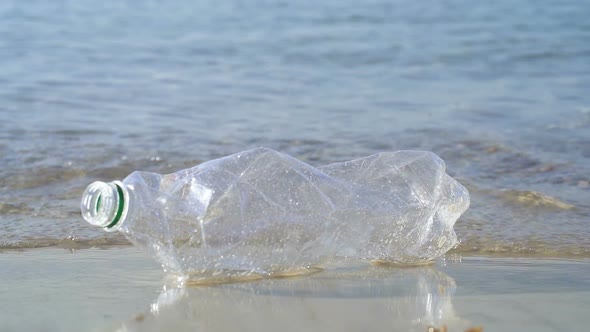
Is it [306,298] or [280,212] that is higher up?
[280,212]

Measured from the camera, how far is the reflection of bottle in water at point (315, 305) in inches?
79.2

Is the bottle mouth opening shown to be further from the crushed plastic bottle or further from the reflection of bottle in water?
the reflection of bottle in water

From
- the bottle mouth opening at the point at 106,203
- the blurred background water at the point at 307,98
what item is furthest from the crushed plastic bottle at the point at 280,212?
the blurred background water at the point at 307,98

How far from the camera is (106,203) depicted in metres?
2.06

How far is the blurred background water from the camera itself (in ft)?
12.1

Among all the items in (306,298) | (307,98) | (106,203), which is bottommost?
(307,98)

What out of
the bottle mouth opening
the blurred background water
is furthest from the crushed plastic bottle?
the blurred background water

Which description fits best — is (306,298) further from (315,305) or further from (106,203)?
(106,203)

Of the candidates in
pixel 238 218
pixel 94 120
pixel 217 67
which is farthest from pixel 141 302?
pixel 217 67

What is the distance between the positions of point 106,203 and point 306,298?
1.83 ft

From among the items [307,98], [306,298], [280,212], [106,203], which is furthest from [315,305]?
[307,98]

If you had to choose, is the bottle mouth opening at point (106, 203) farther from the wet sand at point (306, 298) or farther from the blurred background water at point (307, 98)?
the blurred background water at point (307, 98)

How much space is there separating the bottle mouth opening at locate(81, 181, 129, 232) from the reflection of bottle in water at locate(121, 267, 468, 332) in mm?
239

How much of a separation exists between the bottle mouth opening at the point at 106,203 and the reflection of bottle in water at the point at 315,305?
24 cm
